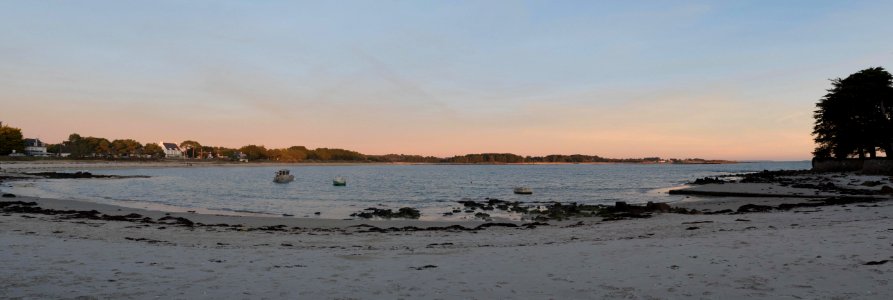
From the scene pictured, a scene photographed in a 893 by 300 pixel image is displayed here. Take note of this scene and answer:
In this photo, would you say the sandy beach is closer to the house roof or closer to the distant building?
the distant building

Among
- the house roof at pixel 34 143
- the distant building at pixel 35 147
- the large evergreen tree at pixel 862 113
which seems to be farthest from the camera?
the house roof at pixel 34 143

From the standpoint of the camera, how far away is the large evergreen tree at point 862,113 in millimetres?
57719

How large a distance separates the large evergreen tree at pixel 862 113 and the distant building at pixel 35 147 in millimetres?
229699

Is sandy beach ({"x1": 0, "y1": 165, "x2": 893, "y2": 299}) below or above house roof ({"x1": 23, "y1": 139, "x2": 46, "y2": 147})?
below

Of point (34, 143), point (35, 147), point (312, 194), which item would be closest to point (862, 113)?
point (312, 194)

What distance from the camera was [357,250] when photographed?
13547 mm

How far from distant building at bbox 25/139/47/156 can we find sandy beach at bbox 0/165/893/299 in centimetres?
21236

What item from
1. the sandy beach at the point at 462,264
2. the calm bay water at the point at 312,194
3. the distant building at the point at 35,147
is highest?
the distant building at the point at 35,147

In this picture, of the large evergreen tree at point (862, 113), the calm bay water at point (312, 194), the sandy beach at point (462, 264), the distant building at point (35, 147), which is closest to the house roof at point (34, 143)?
the distant building at point (35, 147)

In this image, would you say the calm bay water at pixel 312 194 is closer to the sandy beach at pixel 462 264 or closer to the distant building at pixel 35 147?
the sandy beach at pixel 462 264

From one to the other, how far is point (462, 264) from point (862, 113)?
72.3 m

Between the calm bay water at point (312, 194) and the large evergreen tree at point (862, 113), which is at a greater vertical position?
the large evergreen tree at point (862, 113)

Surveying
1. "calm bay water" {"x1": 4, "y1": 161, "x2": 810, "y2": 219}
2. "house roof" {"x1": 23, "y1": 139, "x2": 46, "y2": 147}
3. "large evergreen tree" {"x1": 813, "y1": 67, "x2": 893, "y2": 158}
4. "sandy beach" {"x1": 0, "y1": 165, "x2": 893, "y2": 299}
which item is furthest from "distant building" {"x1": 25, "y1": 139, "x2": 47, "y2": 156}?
"large evergreen tree" {"x1": 813, "y1": 67, "x2": 893, "y2": 158}

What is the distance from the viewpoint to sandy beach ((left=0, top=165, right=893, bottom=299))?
26.1 feet
